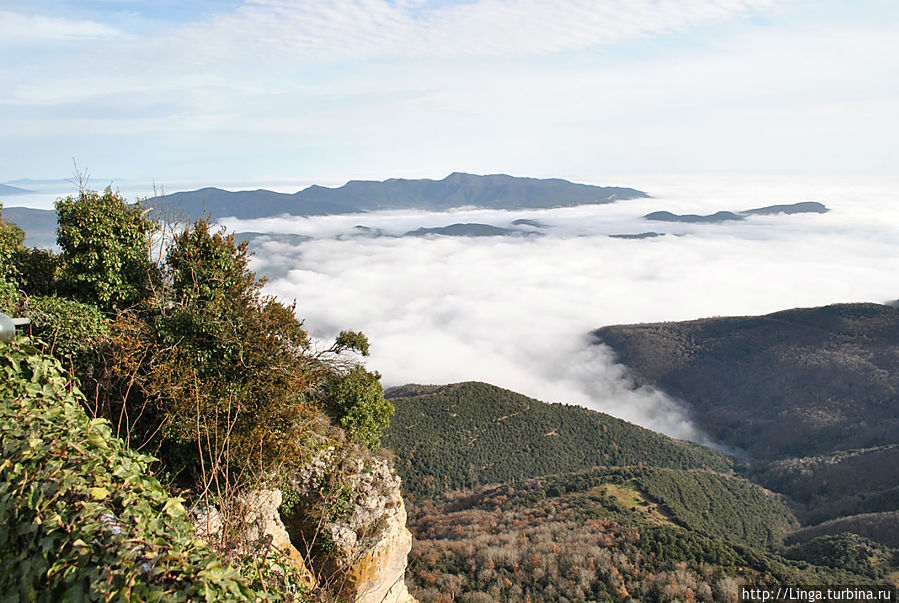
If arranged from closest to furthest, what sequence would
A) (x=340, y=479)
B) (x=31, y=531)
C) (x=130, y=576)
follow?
1. (x=130, y=576)
2. (x=31, y=531)
3. (x=340, y=479)

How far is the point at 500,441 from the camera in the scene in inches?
2280

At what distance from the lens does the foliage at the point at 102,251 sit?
1063 centimetres

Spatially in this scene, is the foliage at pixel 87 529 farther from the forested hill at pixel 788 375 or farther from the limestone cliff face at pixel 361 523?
the forested hill at pixel 788 375

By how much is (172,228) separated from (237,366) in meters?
5.50

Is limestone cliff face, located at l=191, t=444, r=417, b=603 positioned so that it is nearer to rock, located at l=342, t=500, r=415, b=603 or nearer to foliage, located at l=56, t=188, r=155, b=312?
rock, located at l=342, t=500, r=415, b=603

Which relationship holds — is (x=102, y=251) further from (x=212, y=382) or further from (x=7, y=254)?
(x=212, y=382)

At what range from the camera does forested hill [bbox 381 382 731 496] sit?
50406mm

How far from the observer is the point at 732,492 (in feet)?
183

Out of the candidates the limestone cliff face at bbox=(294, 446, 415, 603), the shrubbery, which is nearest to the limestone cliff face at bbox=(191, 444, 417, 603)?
the limestone cliff face at bbox=(294, 446, 415, 603)

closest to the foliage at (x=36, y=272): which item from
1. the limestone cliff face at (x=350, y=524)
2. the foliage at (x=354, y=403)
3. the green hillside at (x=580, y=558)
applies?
the foliage at (x=354, y=403)

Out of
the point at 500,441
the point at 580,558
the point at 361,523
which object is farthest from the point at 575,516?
the point at 361,523

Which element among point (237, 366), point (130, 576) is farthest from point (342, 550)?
point (130, 576)

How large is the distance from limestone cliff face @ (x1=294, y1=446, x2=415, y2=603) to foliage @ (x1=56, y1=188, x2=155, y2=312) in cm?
579

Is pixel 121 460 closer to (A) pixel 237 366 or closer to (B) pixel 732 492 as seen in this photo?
(A) pixel 237 366
